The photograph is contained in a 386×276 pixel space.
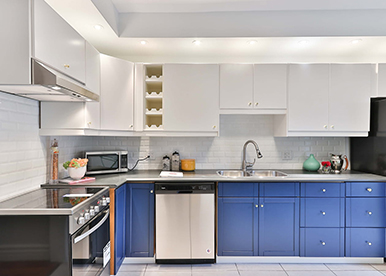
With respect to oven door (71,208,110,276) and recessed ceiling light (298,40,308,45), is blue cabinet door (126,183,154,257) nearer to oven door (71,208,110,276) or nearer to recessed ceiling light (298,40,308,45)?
oven door (71,208,110,276)

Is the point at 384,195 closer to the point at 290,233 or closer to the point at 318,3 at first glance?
the point at 290,233

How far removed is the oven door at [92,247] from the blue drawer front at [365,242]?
2.43m

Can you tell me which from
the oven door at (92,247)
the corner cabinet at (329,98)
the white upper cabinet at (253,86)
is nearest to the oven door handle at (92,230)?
the oven door at (92,247)

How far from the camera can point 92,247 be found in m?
1.87

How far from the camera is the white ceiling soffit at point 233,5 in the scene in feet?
8.35

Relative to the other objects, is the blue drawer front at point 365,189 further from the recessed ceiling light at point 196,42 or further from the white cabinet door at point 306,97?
the recessed ceiling light at point 196,42

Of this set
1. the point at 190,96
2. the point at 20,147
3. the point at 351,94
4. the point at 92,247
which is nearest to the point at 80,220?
the point at 92,247

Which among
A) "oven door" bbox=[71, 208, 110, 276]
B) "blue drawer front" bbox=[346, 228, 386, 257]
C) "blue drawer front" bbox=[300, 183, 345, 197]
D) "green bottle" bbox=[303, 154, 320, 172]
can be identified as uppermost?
"green bottle" bbox=[303, 154, 320, 172]

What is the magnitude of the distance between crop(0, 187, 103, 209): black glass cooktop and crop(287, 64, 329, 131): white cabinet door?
2.26 m

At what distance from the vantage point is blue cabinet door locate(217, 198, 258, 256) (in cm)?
271

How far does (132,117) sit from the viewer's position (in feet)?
9.66

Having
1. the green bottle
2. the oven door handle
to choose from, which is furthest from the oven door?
Answer: the green bottle

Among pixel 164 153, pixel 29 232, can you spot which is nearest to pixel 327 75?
pixel 164 153

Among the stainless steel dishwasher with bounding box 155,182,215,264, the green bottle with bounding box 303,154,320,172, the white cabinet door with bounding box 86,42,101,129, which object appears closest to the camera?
the white cabinet door with bounding box 86,42,101,129
